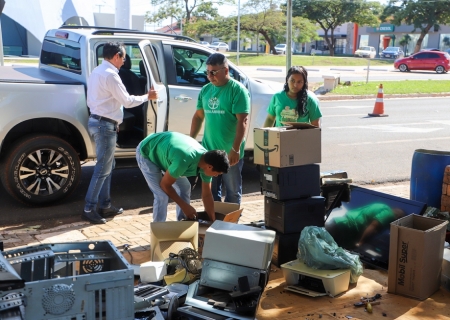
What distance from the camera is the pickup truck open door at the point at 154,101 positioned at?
695 cm

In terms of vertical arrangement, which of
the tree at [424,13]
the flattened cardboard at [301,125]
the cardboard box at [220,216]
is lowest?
the cardboard box at [220,216]

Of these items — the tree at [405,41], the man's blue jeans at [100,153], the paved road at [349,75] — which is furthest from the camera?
the tree at [405,41]

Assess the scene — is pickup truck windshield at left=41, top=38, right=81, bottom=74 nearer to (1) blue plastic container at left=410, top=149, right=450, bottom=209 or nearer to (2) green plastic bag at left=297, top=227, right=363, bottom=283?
(2) green plastic bag at left=297, top=227, right=363, bottom=283

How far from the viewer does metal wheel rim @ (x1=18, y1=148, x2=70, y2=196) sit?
6.75m

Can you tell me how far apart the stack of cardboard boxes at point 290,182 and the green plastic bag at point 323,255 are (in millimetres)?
331

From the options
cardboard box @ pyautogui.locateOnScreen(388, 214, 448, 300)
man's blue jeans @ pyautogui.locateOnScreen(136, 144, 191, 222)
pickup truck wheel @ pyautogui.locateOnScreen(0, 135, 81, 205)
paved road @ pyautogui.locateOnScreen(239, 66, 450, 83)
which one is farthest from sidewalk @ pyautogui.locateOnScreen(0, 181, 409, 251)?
paved road @ pyautogui.locateOnScreen(239, 66, 450, 83)

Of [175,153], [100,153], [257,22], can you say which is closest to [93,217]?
[100,153]

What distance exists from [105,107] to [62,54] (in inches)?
77.0

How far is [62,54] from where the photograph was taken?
25.7 feet

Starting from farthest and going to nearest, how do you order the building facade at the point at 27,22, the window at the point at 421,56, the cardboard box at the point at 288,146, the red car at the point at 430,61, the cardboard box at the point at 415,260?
the building facade at the point at 27,22
the window at the point at 421,56
the red car at the point at 430,61
the cardboard box at the point at 288,146
the cardboard box at the point at 415,260

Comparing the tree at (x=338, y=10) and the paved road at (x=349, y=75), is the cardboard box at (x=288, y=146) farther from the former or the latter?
the tree at (x=338, y=10)

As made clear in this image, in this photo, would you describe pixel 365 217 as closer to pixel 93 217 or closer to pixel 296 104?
pixel 296 104

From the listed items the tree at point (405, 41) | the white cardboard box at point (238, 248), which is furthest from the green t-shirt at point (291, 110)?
the tree at point (405, 41)

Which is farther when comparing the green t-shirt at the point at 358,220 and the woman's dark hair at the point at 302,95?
the woman's dark hair at the point at 302,95
